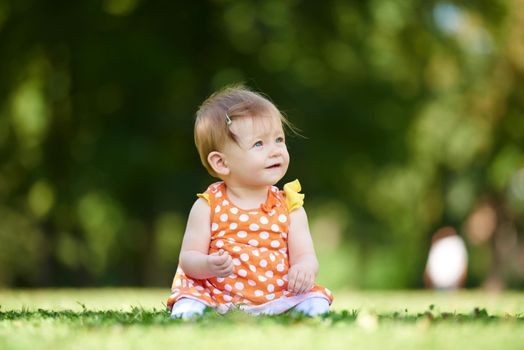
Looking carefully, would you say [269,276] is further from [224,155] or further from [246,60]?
[246,60]

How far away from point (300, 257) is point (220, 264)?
600 millimetres

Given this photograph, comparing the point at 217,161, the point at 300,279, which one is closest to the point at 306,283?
the point at 300,279

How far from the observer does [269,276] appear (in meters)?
5.37

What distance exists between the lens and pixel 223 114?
18.2ft

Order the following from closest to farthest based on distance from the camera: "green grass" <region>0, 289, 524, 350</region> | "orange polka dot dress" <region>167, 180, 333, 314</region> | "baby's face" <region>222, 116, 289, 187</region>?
1. "green grass" <region>0, 289, 524, 350</region>
2. "orange polka dot dress" <region>167, 180, 333, 314</region>
3. "baby's face" <region>222, 116, 289, 187</region>

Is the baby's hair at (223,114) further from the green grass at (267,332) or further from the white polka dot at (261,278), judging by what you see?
the green grass at (267,332)

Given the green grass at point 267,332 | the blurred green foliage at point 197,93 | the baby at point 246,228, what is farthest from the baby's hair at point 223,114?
the blurred green foliage at point 197,93

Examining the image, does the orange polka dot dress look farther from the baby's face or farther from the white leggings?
the baby's face

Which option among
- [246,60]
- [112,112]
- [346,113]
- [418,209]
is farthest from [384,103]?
[418,209]

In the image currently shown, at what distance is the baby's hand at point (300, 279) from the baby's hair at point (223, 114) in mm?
877

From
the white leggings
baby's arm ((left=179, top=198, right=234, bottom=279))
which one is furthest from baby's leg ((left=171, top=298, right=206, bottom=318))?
baby's arm ((left=179, top=198, right=234, bottom=279))

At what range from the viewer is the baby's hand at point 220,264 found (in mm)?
5043

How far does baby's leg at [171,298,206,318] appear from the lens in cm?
509

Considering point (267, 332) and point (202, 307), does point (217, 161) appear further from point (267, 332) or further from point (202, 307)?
point (267, 332)
